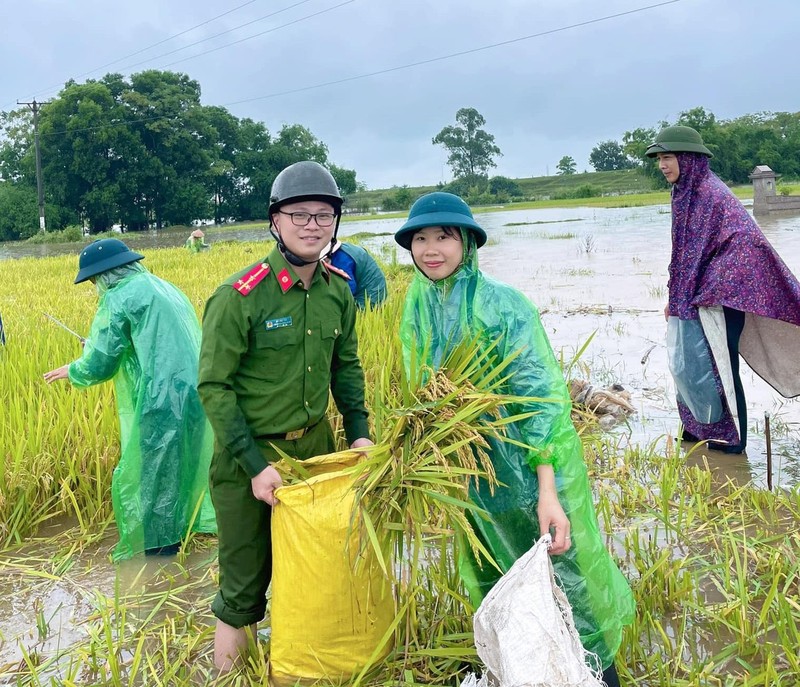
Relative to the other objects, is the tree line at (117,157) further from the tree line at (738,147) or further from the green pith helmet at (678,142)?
the green pith helmet at (678,142)

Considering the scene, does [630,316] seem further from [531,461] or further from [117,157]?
[117,157]

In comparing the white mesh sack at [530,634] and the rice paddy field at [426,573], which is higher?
the white mesh sack at [530,634]

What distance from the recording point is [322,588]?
5.69 ft

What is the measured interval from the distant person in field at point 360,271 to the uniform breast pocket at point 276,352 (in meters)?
2.33

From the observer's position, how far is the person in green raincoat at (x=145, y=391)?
274 centimetres

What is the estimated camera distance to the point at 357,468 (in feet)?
5.42

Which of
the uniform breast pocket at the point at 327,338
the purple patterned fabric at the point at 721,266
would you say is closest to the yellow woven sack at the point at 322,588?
the uniform breast pocket at the point at 327,338

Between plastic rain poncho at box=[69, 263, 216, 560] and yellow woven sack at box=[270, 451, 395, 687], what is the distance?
3.59 ft

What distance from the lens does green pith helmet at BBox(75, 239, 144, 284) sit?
9.09 feet

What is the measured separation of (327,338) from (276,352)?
157mm

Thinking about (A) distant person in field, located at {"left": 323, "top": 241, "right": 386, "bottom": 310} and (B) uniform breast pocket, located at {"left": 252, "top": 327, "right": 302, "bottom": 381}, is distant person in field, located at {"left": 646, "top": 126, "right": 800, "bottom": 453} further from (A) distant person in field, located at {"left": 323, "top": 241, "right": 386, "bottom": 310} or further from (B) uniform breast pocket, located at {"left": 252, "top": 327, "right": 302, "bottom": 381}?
(B) uniform breast pocket, located at {"left": 252, "top": 327, "right": 302, "bottom": 381}

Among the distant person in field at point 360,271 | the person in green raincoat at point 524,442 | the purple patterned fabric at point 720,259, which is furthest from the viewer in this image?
the distant person in field at point 360,271

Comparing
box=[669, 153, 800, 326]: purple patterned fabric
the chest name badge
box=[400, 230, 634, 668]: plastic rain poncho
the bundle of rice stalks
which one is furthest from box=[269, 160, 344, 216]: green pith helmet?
box=[669, 153, 800, 326]: purple patterned fabric

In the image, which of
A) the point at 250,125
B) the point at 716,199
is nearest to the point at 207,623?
the point at 716,199
